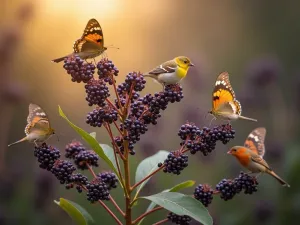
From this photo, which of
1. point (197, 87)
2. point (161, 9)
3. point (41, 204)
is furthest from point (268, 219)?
point (161, 9)

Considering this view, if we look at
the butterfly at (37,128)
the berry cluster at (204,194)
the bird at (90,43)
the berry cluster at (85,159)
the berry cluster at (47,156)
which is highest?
the bird at (90,43)

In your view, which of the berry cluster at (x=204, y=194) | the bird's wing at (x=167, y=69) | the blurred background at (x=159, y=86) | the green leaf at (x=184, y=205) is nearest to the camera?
the green leaf at (x=184, y=205)

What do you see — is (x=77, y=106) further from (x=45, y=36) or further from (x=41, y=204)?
(x=41, y=204)

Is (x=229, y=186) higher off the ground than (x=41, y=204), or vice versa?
(x=229, y=186)

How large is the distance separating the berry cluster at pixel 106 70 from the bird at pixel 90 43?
74 mm

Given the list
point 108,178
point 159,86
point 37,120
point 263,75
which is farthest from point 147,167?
point 159,86

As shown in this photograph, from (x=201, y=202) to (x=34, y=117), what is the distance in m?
0.47

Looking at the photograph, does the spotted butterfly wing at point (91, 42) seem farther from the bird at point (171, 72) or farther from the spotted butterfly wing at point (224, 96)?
the spotted butterfly wing at point (224, 96)

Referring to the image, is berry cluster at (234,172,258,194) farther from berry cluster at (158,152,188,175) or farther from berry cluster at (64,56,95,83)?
berry cluster at (64,56,95,83)

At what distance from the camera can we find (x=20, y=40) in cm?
266

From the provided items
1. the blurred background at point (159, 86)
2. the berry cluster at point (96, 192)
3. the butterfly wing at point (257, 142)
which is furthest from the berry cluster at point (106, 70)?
the blurred background at point (159, 86)

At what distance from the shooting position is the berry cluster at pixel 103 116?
4.10 ft

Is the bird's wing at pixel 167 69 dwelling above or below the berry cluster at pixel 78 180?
above

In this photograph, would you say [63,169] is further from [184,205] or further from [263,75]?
[263,75]
